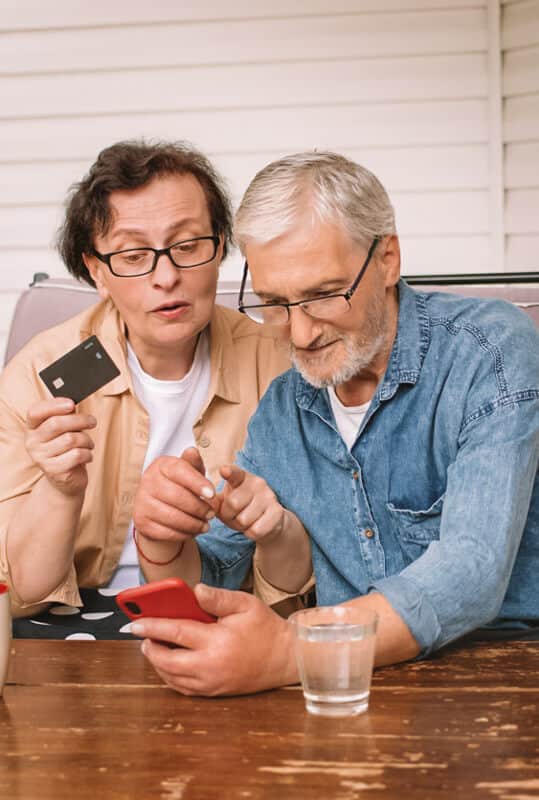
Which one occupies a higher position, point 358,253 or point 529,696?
point 358,253

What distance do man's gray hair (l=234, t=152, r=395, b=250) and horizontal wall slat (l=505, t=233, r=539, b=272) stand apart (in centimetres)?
185

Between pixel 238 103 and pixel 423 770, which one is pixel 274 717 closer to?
pixel 423 770

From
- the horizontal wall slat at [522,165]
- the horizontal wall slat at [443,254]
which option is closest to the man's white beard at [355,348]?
the horizontal wall slat at [443,254]

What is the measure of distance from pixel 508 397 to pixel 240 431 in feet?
2.89

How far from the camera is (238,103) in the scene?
144 inches

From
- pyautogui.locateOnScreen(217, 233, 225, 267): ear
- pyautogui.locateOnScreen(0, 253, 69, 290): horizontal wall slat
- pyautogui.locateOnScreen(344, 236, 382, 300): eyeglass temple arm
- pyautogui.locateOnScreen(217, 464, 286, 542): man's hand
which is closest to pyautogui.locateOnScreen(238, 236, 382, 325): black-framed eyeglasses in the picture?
pyautogui.locateOnScreen(344, 236, 382, 300): eyeglass temple arm

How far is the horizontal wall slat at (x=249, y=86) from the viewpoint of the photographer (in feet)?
11.6

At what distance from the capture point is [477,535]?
144 centimetres

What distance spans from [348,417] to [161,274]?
570 mm

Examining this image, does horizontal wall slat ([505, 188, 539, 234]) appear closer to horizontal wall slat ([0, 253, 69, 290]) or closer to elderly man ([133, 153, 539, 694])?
horizontal wall slat ([0, 253, 69, 290])

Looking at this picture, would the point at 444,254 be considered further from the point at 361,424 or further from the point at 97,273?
the point at 361,424

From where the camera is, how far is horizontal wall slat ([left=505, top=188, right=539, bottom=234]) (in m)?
3.52

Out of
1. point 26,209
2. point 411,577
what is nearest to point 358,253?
point 411,577

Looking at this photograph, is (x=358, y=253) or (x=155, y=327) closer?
(x=358, y=253)
